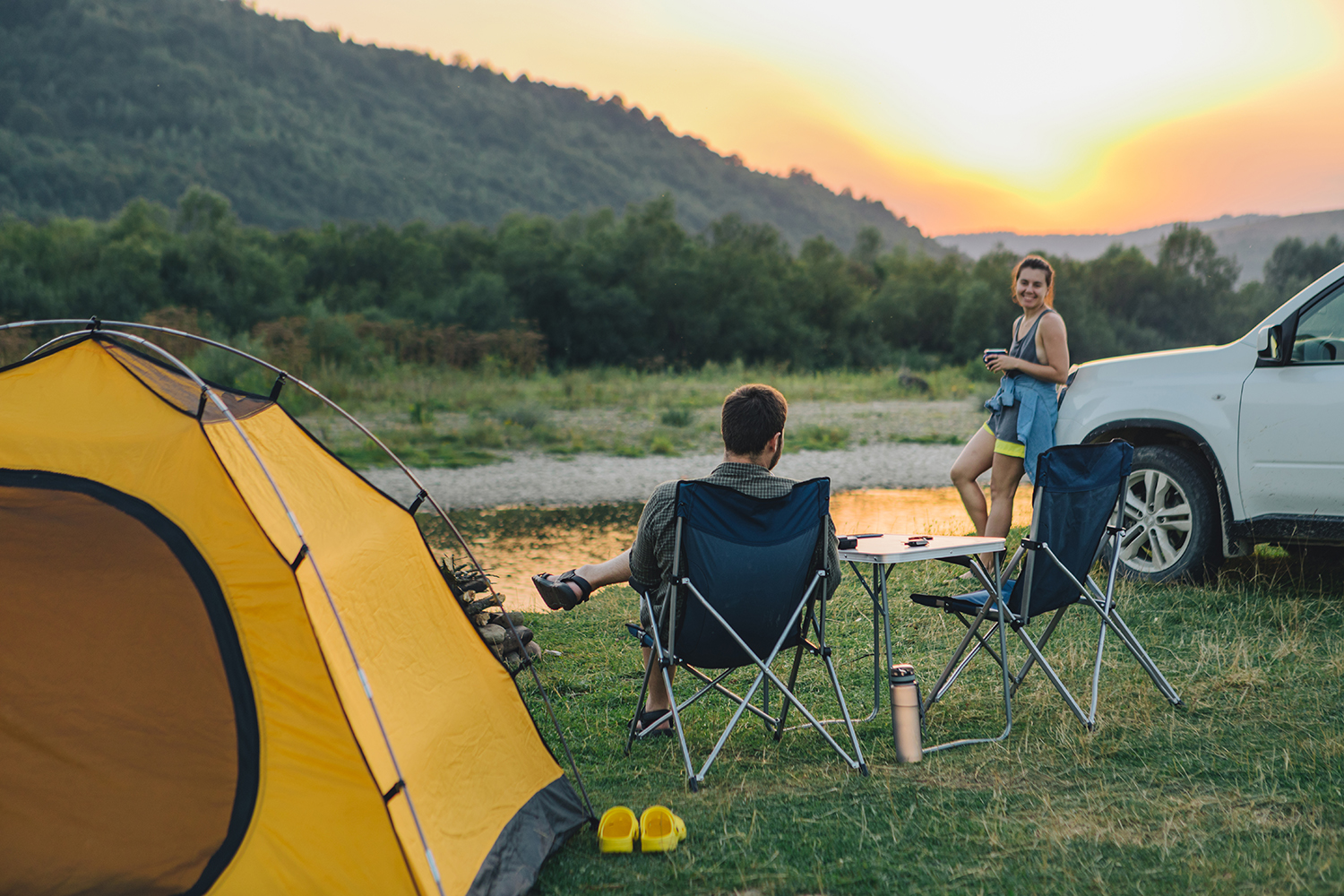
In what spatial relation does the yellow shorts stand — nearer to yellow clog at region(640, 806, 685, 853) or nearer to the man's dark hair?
the man's dark hair

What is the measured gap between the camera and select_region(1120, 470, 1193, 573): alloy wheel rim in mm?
6223

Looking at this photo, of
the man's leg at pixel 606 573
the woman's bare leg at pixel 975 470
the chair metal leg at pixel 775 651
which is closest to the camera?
the chair metal leg at pixel 775 651

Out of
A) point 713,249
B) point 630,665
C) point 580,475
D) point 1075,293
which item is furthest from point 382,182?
point 630,665

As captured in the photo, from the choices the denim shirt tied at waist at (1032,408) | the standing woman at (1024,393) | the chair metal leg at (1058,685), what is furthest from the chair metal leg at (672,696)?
the denim shirt tied at waist at (1032,408)

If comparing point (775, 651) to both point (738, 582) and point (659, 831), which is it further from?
point (659, 831)

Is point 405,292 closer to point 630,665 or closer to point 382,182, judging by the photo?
point 630,665

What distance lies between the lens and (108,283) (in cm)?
4222

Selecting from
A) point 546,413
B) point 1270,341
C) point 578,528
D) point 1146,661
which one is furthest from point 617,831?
point 546,413

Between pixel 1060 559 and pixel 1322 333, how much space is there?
2.86 metres

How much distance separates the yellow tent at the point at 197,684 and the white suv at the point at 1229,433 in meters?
4.51

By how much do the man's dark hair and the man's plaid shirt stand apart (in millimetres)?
74

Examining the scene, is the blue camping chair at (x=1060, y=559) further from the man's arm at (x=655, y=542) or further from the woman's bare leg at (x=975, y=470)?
the woman's bare leg at (x=975, y=470)

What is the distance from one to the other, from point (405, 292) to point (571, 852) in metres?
46.8

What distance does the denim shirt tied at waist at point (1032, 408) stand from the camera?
19.3 feet
